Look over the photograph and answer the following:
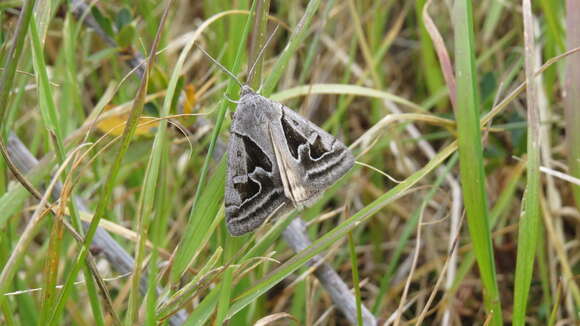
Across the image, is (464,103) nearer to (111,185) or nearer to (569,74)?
(569,74)

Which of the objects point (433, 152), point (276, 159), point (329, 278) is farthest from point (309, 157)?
point (433, 152)

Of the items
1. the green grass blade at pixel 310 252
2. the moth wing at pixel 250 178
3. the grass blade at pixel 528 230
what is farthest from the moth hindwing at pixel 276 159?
the grass blade at pixel 528 230

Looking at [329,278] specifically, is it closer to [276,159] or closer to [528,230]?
[276,159]

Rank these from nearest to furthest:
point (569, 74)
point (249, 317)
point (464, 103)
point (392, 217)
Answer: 1. point (464, 103)
2. point (569, 74)
3. point (249, 317)
4. point (392, 217)

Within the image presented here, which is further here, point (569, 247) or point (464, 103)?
point (569, 247)

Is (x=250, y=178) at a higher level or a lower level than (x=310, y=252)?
higher

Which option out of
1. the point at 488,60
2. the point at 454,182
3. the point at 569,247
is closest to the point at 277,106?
the point at 454,182

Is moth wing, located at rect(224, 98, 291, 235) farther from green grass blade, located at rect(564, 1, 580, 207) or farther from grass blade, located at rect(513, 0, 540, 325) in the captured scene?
green grass blade, located at rect(564, 1, 580, 207)
